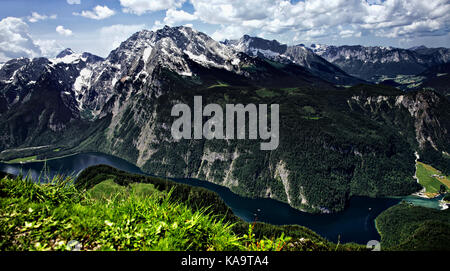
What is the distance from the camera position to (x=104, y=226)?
5.04 meters

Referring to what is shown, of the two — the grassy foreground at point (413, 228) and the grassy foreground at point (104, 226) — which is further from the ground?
the grassy foreground at point (104, 226)

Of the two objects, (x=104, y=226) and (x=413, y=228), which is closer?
(x=104, y=226)

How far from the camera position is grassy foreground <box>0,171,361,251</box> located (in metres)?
4.62

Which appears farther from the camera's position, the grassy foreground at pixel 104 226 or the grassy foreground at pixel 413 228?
the grassy foreground at pixel 413 228

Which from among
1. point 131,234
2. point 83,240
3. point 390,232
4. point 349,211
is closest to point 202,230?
point 131,234

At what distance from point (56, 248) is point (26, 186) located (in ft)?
9.17

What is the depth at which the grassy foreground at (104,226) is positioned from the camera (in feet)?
15.2

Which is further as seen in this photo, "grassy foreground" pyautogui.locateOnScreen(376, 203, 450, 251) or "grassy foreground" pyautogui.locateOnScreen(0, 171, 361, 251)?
"grassy foreground" pyautogui.locateOnScreen(376, 203, 450, 251)

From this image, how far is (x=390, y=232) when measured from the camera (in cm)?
14250

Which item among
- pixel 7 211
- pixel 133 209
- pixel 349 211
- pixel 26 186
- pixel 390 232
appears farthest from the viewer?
pixel 349 211

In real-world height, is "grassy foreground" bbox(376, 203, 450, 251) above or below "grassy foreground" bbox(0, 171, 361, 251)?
below
